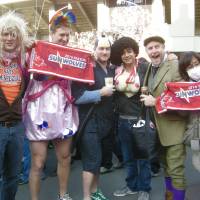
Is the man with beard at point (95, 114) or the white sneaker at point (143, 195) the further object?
the white sneaker at point (143, 195)

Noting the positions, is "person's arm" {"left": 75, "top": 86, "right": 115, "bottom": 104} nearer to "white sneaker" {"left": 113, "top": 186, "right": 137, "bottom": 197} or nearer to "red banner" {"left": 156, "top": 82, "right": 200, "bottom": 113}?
"red banner" {"left": 156, "top": 82, "right": 200, "bottom": 113}

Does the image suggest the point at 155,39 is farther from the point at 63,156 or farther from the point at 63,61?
the point at 63,156

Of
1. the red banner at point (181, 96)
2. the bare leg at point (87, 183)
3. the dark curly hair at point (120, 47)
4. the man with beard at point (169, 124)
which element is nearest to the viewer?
the red banner at point (181, 96)

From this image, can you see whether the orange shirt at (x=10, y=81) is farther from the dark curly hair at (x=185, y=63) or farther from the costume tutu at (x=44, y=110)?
the dark curly hair at (x=185, y=63)

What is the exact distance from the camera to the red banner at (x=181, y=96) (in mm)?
3193

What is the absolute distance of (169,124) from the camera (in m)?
3.37

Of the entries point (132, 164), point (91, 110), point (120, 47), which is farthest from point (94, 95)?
point (132, 164)

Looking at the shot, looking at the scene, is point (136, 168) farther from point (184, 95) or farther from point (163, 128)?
point (184, 95)

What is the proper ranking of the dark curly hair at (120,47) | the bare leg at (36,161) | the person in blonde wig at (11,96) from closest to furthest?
the person in blonde wig at (11,96)
the bare leg at (36,161)
the dark curly hair at (120,47)

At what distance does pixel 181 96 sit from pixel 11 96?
4.81 ft

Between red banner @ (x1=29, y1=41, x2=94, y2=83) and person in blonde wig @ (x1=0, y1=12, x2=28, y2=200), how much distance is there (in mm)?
238

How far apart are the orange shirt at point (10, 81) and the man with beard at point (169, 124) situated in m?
1.17

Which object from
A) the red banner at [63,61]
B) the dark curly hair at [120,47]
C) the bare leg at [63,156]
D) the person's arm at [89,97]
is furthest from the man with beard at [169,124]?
the bare leg at [63,156]

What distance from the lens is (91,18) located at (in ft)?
78.4
